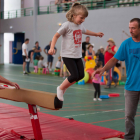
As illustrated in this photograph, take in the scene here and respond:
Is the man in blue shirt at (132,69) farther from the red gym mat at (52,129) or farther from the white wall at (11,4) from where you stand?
the white wall at (11,4)

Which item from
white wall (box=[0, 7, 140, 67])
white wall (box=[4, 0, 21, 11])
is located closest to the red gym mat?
white wall (box=[0, 7, 140, 67])

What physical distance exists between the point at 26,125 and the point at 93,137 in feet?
4.16

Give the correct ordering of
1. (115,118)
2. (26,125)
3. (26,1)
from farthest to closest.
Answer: (26,1) → (115,118) → (26,125)

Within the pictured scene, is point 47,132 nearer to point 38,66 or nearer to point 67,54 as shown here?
point 67,54

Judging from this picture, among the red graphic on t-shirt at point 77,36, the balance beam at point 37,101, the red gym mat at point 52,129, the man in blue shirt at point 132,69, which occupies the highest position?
the red graphic on t-shirt at point 77,36

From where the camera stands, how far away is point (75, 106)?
623 centimetres

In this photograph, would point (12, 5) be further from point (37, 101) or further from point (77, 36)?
point (37, 101)

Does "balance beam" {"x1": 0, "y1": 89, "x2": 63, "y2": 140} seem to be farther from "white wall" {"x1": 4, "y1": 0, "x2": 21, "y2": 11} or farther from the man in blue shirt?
"white wall" {"x1": 4, "y1": 0, "x2": 21, "y2": 11}

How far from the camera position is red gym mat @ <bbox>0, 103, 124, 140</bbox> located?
365 cm

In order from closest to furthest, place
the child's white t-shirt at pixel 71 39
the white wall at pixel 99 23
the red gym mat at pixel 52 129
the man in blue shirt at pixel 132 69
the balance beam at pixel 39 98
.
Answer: the man in blue shirt at pixel 132 69, the balance beam at pixel 39 98, the red gym mat at pixel 52 129, the child's white t-shirt at pixel 71 39, the white wall at pixel 99 23

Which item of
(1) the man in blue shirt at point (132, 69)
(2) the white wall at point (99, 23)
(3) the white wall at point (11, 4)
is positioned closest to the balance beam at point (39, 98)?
(1) the man in blue shirt at point (132, 69)

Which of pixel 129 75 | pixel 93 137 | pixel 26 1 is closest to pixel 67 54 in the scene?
pixel 129 75

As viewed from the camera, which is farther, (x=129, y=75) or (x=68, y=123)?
(x=68, y=123)

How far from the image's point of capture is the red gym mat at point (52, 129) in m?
3.65
